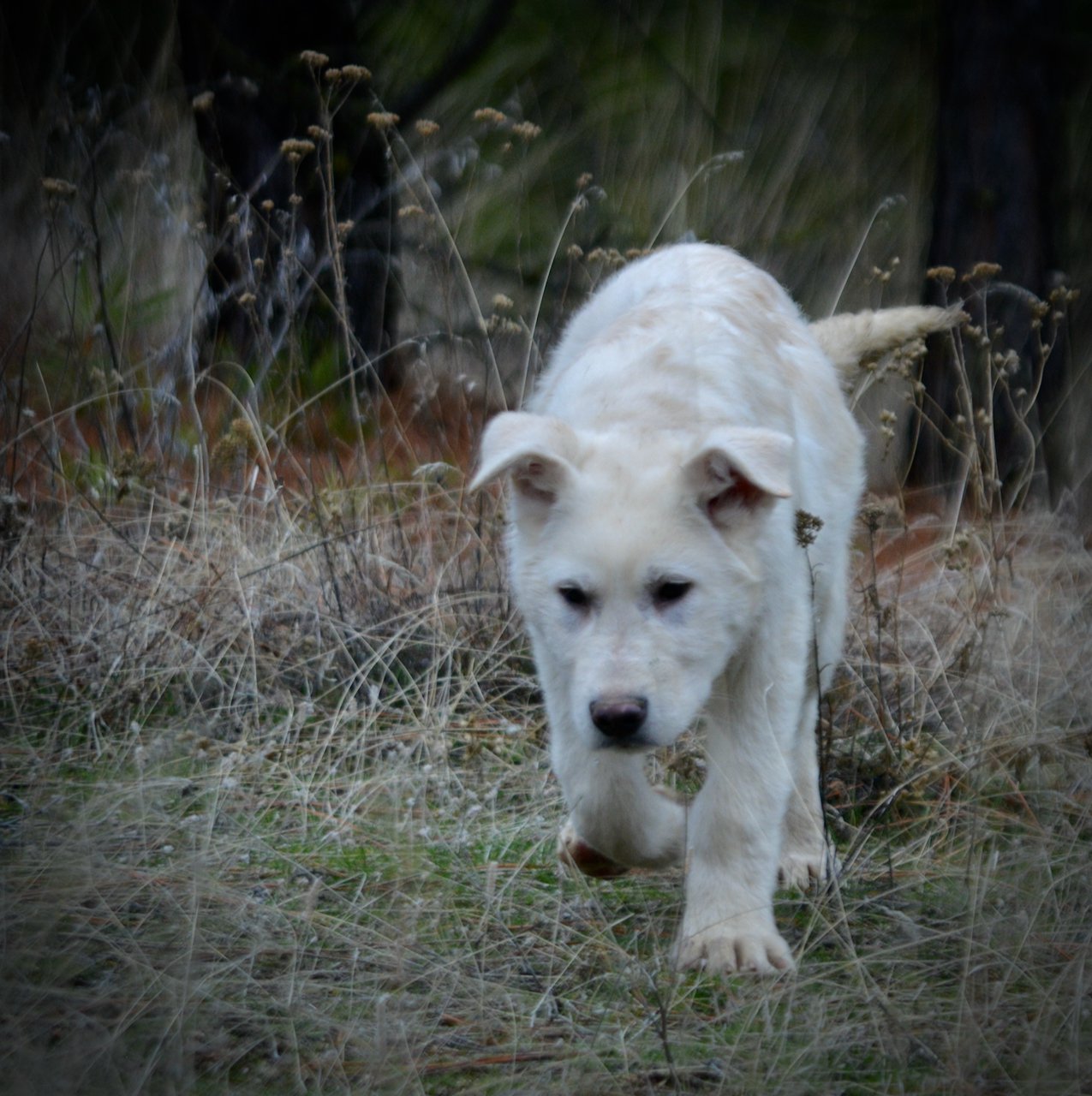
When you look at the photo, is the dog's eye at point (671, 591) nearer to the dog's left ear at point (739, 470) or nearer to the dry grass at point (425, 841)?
the dog's left ear at point (739, 470)

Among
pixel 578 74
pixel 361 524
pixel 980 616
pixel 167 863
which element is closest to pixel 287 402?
pixel 361 524

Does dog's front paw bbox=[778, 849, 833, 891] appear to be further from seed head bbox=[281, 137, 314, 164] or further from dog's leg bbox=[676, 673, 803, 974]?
seed head bbox=[281, 137, 314, 164]

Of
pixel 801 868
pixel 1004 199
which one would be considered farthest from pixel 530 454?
pixel 1004 199

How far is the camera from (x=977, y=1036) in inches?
102

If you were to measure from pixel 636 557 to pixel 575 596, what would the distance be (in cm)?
20

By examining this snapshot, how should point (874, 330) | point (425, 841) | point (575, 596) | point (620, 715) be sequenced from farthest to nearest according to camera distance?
point (874, 330), point (425, 841), point (575, 596), point (620, 715)

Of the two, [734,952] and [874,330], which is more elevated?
[874,330]

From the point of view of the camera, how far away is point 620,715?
3068 millimetres

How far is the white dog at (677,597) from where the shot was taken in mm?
3217

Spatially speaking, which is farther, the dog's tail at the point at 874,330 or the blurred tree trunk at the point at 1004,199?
the blurred tree trunk at the point at 1004,199

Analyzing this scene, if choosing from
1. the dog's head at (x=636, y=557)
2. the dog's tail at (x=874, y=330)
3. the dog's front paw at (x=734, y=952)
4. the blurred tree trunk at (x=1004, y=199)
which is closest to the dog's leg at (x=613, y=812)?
the dog's head at (x=636, y=557)

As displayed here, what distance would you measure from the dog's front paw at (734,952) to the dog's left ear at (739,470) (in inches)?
40.4

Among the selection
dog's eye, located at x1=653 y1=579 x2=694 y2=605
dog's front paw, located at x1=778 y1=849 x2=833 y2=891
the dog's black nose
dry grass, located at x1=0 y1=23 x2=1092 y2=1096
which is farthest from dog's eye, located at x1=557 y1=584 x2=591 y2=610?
dog's front paw, located at x1=778 y1=849 x2=833 y2=891

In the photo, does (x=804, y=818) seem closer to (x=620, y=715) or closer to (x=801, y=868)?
(x=801, y=868)
